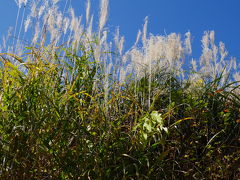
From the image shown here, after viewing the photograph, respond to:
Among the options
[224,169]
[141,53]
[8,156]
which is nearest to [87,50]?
[141,53]

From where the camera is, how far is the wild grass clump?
187 cm

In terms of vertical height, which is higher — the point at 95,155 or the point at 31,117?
the point at 31,117

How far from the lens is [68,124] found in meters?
1.98

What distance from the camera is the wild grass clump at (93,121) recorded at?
6.12 ft

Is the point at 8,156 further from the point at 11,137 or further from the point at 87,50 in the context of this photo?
the point at 87,50

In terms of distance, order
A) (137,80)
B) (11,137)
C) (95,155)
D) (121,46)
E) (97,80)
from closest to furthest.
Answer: (11,137)
(95,155)
(97,80)
(121,46)
(137,80)

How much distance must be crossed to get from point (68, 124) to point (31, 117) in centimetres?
24

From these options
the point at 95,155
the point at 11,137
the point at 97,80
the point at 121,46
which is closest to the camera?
the point at 11,137

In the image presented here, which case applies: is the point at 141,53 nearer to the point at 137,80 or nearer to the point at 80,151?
the point at 137,80

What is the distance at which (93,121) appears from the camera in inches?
82.7

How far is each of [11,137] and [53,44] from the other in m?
0.99

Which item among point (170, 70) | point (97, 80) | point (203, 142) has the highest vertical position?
point (170, 70)

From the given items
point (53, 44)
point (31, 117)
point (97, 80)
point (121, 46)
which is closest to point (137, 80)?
point (121, 46)

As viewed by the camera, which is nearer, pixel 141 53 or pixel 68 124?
pixel 68 124
